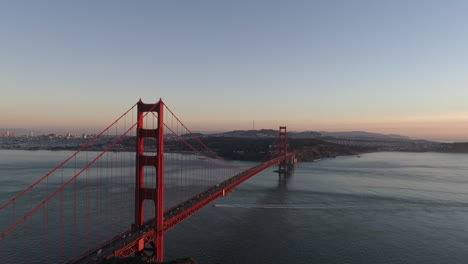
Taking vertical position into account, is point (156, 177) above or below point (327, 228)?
above

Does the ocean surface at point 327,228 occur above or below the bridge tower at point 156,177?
below

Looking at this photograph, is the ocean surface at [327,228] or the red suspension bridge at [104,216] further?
the ocean surface at [327,228]

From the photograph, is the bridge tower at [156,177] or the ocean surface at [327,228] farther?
the ocean surface at [327,228]

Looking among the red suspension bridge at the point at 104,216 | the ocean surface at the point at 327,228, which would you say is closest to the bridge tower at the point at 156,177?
the red suspension bridge at the point at 104,216

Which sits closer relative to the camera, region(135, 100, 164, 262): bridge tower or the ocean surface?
region(135, 100, 164, 262): bridge tower

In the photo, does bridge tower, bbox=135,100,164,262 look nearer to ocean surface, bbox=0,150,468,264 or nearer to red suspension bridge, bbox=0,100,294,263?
red suspension bridge, bbox=0,100,294,263

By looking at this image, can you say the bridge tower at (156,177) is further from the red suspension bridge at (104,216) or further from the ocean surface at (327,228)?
the ocean surface at (327,228)

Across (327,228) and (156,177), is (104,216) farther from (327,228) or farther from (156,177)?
(327,228)

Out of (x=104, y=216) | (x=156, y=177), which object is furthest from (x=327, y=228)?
(x=104, y=216)

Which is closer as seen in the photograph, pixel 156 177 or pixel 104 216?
pixel 156 177

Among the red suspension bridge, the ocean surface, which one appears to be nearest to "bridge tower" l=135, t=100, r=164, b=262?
the red suspension bridge

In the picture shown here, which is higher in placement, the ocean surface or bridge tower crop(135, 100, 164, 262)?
bridge tower crop(135, 100, 164, 262)

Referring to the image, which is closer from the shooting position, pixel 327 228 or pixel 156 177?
pixel 156 177
